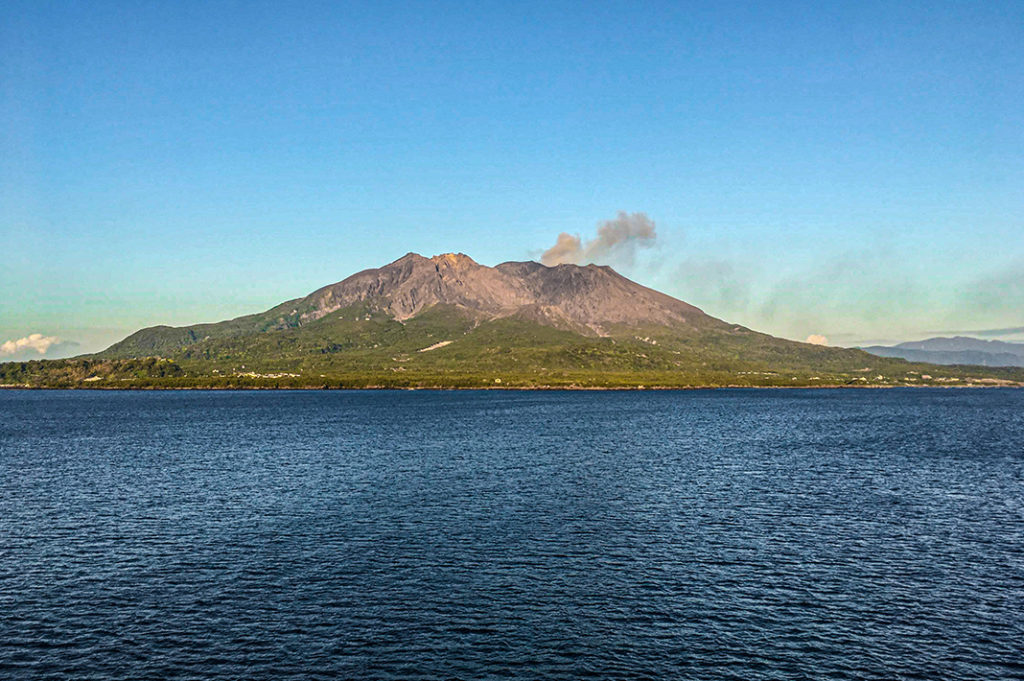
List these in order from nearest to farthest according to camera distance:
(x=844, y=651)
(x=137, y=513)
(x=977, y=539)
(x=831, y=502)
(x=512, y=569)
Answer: (x=844, y=651) → (x=512, y=569) → (x=977, y=539) → (x=137, y=513) → (x=831, y=502)

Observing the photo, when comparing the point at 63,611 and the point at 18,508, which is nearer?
the point at 63,611

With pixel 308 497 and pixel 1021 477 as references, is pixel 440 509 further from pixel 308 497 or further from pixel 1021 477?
pixel 1021 477

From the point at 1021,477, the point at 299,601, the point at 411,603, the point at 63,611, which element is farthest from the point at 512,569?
the point at 1021,477

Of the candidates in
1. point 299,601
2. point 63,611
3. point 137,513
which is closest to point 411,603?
point 299,601

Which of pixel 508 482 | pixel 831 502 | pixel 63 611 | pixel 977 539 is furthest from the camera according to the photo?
pixel 508 482

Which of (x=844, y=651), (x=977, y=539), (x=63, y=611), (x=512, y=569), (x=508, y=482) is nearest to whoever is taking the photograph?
(x=844, y=651)

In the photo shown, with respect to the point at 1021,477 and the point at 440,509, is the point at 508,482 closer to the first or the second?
the point at 440,509
